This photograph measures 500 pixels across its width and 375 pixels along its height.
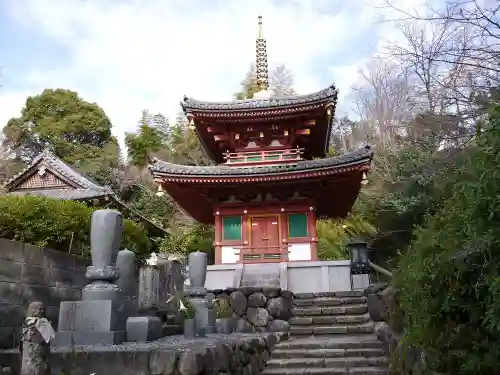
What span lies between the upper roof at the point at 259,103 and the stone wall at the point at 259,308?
22.0ft

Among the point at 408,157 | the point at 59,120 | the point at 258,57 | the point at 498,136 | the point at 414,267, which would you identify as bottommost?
the point at 414,267

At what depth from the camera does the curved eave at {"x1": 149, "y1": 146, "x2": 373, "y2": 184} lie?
44.0ft

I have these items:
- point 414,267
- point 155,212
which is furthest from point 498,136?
point 155,212

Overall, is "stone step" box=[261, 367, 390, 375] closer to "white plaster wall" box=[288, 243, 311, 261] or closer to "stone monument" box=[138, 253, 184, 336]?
"stone monument" box=[138, 253, 184, 336]

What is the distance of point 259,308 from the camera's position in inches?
413

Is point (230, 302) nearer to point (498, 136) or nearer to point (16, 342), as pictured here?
point (16, 342)

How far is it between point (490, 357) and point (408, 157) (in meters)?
13.2

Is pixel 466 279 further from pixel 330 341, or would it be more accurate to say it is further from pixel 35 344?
pixel 330 341

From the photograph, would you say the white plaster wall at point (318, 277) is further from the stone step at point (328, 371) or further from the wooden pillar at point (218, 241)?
the stone step at point (328, 371)

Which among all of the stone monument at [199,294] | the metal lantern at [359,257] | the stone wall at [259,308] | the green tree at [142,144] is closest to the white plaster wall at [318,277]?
the metal lantern at [359,257]

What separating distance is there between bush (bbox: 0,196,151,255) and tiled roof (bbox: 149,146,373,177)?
4.94 meters

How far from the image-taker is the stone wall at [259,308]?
10.2m

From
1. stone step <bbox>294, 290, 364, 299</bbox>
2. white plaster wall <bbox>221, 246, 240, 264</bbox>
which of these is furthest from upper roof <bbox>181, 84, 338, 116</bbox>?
stone step <bbox>294, 290, 364, 299</bbox>

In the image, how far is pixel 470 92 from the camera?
474cm
